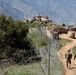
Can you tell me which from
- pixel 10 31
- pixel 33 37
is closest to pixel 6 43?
pixel 10 31

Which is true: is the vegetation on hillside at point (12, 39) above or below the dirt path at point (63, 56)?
above

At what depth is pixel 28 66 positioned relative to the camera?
1315 inches

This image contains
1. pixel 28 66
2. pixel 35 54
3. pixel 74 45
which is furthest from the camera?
pixel 74 45

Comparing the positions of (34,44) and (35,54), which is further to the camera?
(34,44)

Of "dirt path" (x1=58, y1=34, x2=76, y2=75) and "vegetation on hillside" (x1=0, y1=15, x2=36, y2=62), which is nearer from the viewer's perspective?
"dirt path" (x1=58, y1=34, x2=76, y2=75)

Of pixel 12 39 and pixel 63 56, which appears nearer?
pixel 63 56

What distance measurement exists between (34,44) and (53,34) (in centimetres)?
680

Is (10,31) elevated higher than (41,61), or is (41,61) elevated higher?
(10,31)

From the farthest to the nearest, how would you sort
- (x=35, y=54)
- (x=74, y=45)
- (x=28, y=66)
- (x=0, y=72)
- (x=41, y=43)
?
(x=74, y=45) < (x=41, y=43) < (x=35, y=54) < (x=28, y=66) < (x=0, y=72)

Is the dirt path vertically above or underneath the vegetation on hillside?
underneath

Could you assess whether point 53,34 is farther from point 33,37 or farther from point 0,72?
point 0,72

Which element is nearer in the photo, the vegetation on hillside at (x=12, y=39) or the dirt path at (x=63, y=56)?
the dirt path at (x=63, y=56)

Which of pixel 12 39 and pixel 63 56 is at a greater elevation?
pixel 12 39

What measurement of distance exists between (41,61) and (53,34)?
13.7 metres
